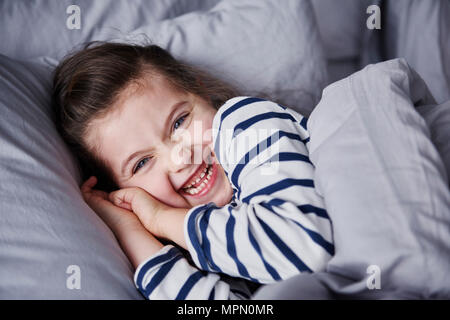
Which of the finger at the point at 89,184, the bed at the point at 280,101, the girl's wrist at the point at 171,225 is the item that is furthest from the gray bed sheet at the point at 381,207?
the finger at the point at 89,184

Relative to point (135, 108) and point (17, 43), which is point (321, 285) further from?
point (17, 43)

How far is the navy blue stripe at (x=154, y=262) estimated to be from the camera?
676mm

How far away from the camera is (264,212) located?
67 centimetres

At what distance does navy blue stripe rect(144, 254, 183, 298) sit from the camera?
664 millimetres

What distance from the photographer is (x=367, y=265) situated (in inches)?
21.7

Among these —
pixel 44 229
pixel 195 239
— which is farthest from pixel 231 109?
pixel 44 229

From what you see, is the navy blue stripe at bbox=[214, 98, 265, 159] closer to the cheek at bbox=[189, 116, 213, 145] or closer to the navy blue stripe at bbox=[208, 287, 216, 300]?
the cheek at bbox=[189, 116, 213, 145]

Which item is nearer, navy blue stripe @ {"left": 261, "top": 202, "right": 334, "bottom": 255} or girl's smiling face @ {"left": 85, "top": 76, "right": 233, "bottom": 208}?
navy blue stripe @ {"left": 261, "top": 202, "right": 334, "bottom": 255}

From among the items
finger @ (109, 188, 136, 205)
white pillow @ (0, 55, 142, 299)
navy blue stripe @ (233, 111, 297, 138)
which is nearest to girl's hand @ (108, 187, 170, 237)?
finger @ (109, 188, 136, 205)

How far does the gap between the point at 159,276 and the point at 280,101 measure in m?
0.59

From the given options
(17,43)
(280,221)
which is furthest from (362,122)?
(17,43)

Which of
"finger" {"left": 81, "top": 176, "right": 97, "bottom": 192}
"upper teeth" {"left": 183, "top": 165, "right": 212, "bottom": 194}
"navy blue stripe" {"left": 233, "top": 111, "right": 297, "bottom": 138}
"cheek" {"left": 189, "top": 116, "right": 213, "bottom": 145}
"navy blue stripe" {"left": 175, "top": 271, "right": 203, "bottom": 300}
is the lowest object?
"navy blue stripe" {"left": 175, "top": 271, "right": 203, "bottom": 300}

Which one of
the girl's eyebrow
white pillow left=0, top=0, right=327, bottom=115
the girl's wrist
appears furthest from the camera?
white pillow left=0, top=0, right=327, bottom=115

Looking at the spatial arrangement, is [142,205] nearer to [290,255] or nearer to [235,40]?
[290,255]
